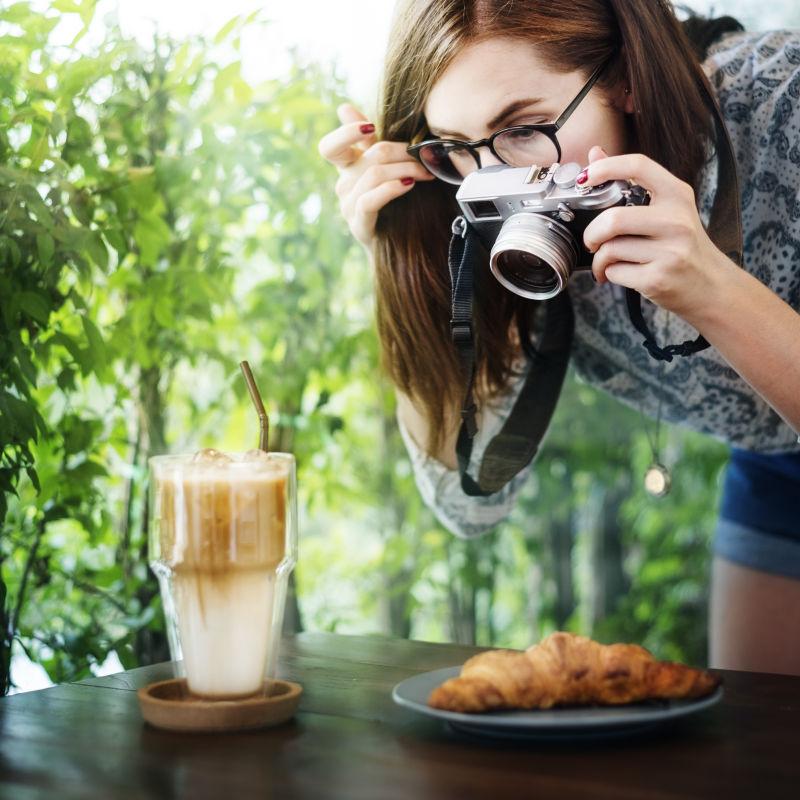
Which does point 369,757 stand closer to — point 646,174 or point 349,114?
point 646,174

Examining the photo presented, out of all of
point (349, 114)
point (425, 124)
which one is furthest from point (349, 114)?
point (425, 124)

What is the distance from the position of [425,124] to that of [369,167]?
0.08 m

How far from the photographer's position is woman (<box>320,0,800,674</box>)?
3.02 feet

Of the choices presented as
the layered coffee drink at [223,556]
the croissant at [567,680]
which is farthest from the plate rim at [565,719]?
the layered coffee drink at [223,556]

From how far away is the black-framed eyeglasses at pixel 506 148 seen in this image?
1.05m

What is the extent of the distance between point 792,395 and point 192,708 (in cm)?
60

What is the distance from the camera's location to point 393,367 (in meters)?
1.31

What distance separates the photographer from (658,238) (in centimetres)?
89

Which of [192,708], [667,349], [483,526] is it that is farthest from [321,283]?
[192,708]

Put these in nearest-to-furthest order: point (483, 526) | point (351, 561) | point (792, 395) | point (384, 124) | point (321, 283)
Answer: point (792, 395), point (384, 124), point (483, 526), point (321, 283), point (351, 561)

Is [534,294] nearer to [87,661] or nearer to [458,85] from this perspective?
[458,85]

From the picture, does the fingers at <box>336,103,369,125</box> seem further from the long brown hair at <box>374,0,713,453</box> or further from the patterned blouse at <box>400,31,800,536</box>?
the patterned blouse at <box>400,31,800,536</box>

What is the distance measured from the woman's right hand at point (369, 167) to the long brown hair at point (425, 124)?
30 mm

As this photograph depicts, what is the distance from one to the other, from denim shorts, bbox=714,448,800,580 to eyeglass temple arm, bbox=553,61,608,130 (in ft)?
1.88
